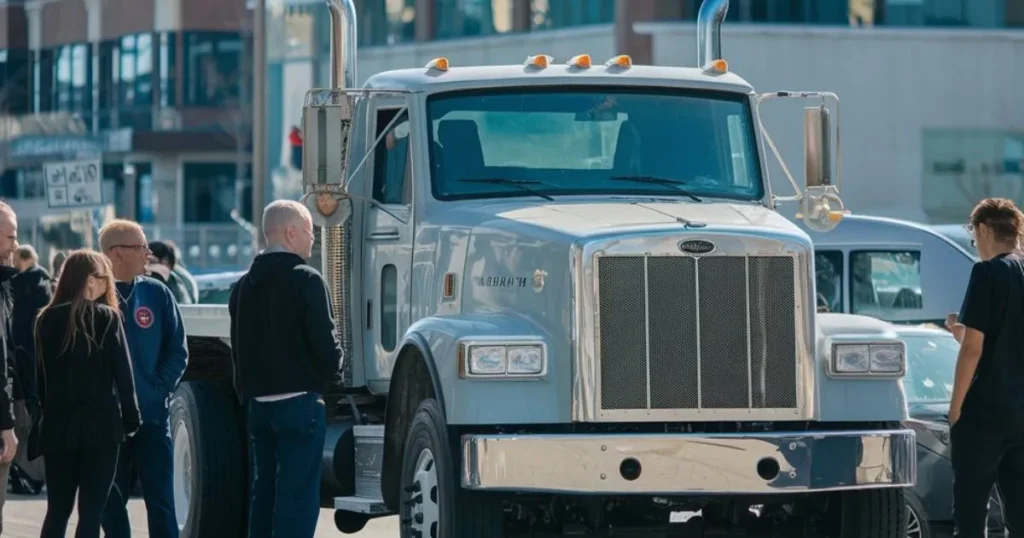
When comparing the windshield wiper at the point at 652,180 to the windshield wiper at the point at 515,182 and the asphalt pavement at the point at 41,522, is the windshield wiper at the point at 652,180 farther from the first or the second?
the asphalt pavement at the point at 41,522

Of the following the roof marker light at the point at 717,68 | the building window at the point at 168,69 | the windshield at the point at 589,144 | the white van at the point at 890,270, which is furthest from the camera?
the building window at the point at 168,69

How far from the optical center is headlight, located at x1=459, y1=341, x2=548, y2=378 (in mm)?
9930

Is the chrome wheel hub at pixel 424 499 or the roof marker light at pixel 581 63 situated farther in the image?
the roof marker light at pixel 581 63

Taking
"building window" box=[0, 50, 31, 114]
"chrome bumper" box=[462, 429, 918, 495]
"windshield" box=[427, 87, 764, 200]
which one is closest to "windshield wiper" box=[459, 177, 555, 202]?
"windshield" box=[427, 87, 764, 200]

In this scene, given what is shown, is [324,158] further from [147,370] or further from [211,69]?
[211,69]

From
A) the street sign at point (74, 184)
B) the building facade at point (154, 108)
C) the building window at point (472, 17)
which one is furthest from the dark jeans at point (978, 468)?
the building facade at point (154, 108)

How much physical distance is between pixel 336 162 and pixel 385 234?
2.54 feet

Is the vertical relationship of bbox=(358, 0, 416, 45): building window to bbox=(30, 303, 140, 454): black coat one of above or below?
above

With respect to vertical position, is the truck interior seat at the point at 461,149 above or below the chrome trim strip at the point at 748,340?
above

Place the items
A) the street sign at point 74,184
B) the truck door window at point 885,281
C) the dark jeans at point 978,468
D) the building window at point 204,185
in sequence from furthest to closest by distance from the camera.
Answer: the building window at point 204,185 → the street sign at point 74,184 → the truck door window at point 885,281 → the dark jeans at point 978,468

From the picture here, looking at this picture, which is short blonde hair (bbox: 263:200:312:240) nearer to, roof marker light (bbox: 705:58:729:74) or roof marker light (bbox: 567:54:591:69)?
roof marker light (bbox: 567:54:591:69)

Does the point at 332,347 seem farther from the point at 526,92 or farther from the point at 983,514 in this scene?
the point at 983,514

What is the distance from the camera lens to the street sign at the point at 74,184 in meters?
31.1

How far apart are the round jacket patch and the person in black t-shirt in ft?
13.3
